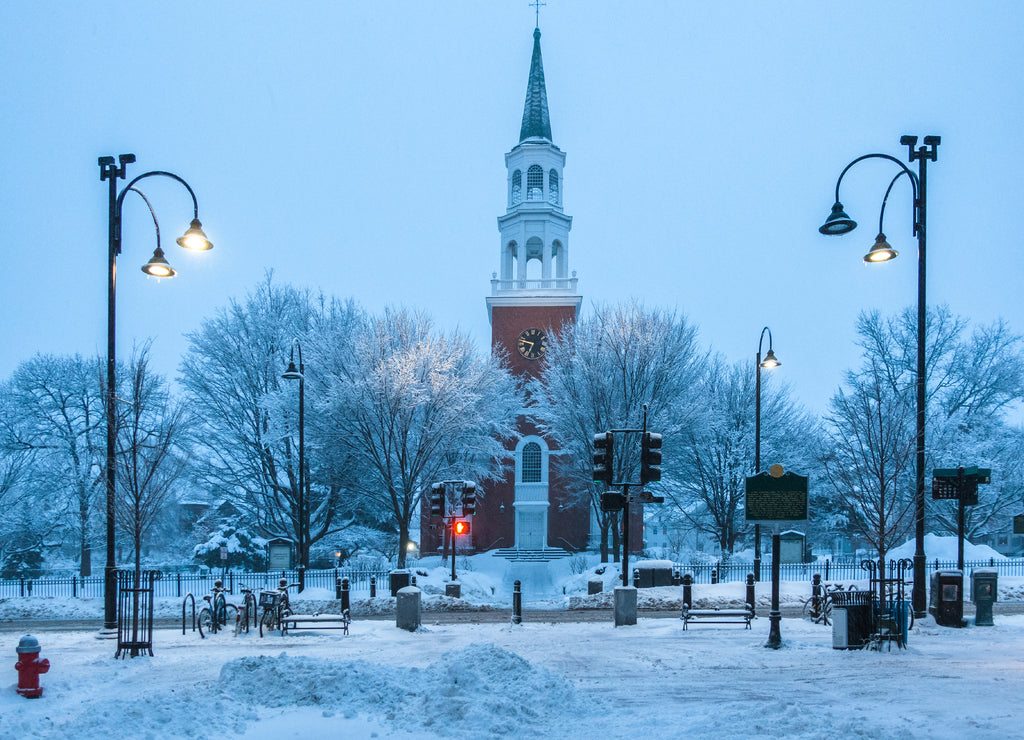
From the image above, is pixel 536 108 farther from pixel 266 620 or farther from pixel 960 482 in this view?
pixel 266 620

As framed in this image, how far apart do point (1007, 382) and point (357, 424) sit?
30.7m

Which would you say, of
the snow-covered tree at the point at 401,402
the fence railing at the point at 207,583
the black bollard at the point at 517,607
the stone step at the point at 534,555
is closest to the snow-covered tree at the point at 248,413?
the snow-covered tree at the point at 401,402

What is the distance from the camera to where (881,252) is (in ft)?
40.2

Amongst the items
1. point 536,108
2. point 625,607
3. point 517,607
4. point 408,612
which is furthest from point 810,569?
point 536,108

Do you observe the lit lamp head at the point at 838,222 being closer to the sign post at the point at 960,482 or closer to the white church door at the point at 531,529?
the sign post at the point at 960,482

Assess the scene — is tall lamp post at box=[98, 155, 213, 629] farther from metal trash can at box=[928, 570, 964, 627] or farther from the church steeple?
the church steeple

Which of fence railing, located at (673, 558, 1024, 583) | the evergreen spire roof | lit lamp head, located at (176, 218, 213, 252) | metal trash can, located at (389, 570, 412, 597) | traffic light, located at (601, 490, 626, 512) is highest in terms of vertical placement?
the evergreen spire roof

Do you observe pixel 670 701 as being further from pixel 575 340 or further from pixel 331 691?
pixel 575 340

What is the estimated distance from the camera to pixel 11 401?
114ft

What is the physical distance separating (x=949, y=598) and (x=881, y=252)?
6920mm

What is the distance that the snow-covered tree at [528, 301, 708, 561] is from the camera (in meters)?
29.5

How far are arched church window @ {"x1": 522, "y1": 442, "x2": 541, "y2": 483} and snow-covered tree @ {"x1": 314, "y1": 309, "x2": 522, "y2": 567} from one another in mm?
6438

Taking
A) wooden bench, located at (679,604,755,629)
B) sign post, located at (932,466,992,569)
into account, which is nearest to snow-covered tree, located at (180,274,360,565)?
wooden bench, located at (679,604,755,629)

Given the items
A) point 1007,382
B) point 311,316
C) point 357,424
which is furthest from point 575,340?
point 1007,382
